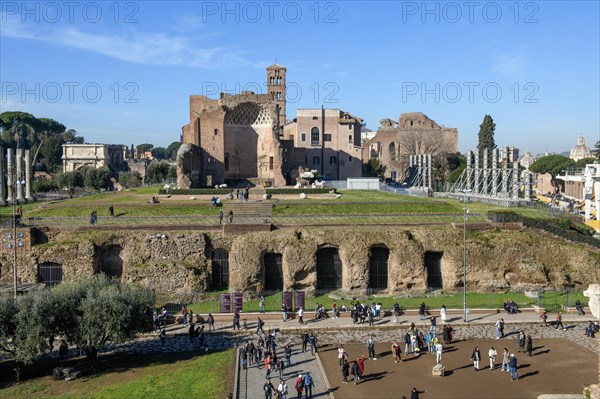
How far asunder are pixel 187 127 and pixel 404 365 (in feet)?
137

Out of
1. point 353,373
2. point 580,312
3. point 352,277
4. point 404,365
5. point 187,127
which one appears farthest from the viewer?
point 187,127

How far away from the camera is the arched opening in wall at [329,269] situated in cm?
3722

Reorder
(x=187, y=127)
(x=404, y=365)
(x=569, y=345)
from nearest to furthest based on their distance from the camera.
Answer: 1. (x=404, y=365)
2. (x=569, y=345)
3. (x=187, y=127)

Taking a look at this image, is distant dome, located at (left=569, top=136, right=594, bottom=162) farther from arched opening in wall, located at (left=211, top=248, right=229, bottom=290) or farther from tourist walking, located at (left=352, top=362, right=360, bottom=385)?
tourist walking, located at (left=352, top=362, right=360, bottom=385)

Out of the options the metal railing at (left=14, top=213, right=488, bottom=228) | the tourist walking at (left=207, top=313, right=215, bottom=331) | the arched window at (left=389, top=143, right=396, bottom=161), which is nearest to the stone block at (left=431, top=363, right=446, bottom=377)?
the tourist walking at (left=207, top=313, right=215, bottom=331)

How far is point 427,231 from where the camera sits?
3800 centimetres

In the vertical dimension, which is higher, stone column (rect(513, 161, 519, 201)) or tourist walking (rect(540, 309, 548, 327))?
stone column (rect(513, 161, 519, 201))

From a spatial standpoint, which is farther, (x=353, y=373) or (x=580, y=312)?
(x=580, y=312)

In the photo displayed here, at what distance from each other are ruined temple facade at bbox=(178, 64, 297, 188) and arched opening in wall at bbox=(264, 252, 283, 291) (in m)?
22.0

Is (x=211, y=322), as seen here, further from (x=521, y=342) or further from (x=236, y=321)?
(x=521, y=342)

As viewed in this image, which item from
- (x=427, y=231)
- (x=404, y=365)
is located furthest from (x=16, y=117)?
(x=404, y=365)

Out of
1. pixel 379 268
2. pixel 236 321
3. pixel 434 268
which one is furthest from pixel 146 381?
pixel 434 268

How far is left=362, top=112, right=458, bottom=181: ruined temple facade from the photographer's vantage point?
286ft

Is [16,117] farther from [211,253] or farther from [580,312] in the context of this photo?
[580,312]
